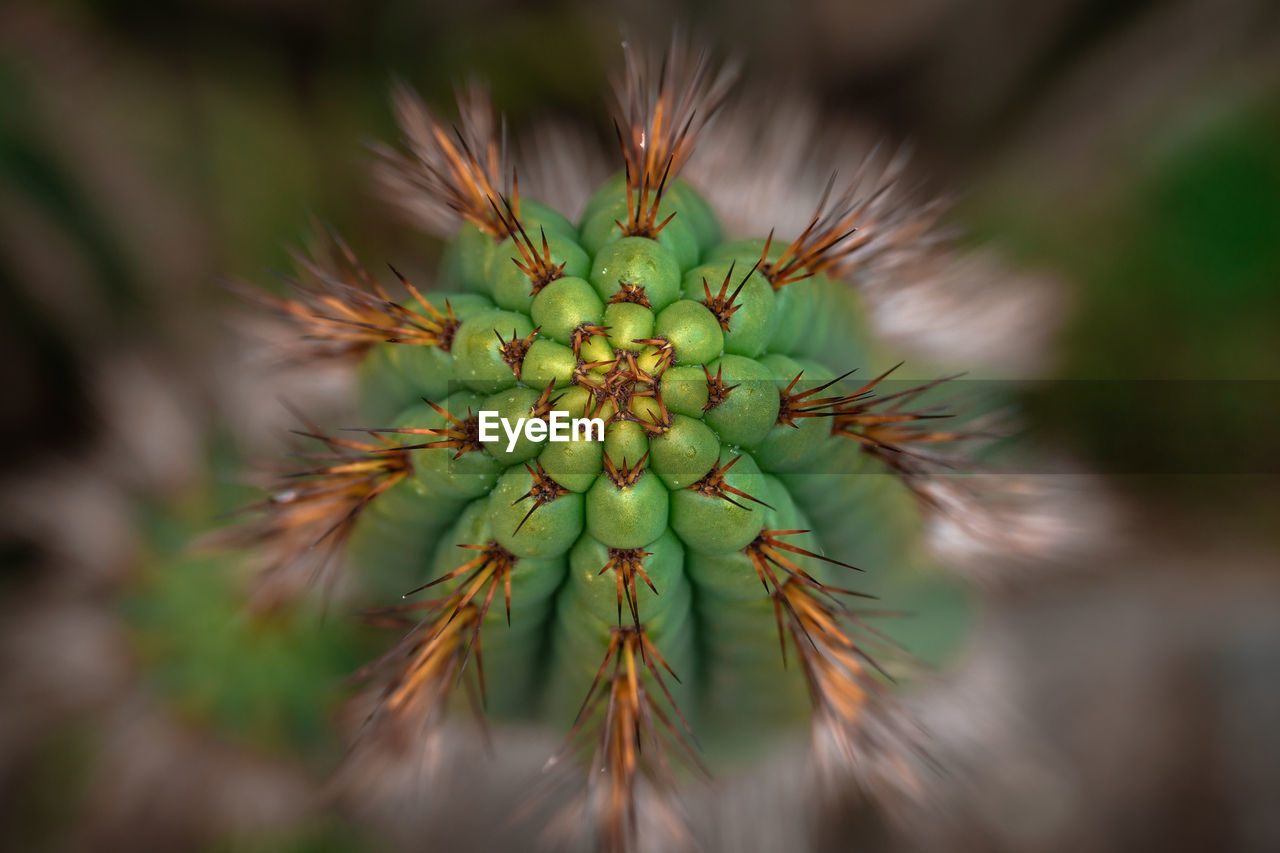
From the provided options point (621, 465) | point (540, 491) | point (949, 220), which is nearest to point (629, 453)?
point (621, 465)

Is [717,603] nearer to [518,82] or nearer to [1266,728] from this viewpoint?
[518,82]

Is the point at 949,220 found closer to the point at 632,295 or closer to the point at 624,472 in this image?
the point at 632,295

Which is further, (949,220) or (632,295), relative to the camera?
(949,220)

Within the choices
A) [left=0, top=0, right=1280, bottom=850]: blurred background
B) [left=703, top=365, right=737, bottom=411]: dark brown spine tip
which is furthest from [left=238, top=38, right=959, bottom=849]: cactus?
[left=0, top=0, right=1280, bottom=850]: blurred background

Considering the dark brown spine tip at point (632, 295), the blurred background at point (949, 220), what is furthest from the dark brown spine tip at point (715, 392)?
the blurred background at point (949, 220)

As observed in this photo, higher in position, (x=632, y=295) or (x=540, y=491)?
(x=632, y=295)
